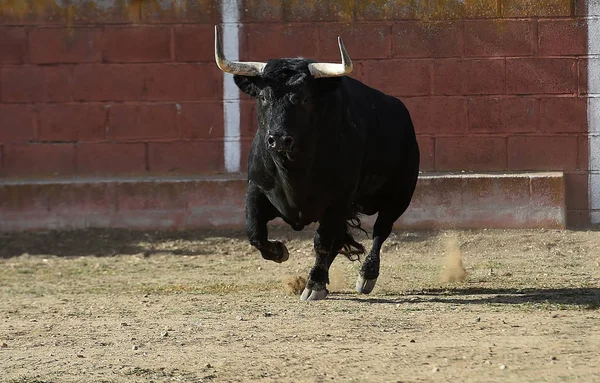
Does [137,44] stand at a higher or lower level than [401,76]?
higher

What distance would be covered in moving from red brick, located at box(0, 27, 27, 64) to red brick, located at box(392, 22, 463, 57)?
3.28m

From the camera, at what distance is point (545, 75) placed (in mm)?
11008

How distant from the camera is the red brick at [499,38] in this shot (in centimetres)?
1099

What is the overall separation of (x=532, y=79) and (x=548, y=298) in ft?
13.0

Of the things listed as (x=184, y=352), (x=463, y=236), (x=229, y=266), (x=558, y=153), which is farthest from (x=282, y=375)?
(x=558, y=153)

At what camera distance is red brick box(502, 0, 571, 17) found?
1096 cm

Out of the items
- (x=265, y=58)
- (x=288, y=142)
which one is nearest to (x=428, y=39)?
(x=265, y=58)

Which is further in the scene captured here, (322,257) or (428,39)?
(428,39)

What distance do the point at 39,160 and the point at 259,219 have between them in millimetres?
4259

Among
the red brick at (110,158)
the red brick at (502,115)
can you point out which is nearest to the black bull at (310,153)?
the red brick at (502,115)

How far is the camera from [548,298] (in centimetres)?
742

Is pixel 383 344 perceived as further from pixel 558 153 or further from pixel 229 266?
pixel 558 153

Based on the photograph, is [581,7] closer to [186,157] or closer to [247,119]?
[247,119]

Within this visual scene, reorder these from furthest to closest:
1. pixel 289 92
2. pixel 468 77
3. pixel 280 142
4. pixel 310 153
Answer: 1. pixel 468 77
2. pixel 310 153
3. pixel 289 92
4. pixel 280 142
